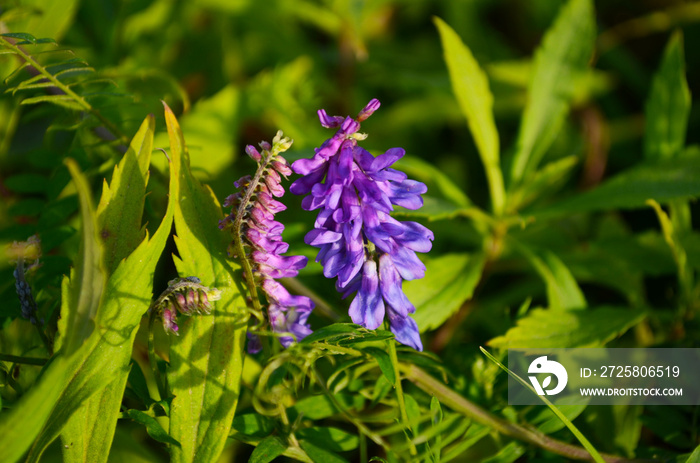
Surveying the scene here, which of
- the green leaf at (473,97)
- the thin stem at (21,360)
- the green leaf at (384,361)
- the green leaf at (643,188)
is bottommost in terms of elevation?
the thin stem at (21,360)

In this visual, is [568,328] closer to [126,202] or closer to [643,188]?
[643,188]

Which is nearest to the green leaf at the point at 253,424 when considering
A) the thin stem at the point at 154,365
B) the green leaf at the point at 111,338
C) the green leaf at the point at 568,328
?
the thin stem at the point at 154,365

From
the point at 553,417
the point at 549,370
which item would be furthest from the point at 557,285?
the point at 553,417

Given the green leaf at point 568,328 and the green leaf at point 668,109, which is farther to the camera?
the green leaf at point 668,109

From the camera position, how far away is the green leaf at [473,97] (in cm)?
197

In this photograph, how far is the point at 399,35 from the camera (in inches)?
137

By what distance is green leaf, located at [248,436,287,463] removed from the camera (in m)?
1.19

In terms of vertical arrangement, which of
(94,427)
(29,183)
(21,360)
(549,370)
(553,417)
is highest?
(29,183)

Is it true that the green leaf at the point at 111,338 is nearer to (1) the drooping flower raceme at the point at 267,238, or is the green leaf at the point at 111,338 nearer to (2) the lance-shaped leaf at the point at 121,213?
(2) the lance-shaped leaf at the point at 121,213

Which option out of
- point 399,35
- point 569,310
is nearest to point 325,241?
point 569,310

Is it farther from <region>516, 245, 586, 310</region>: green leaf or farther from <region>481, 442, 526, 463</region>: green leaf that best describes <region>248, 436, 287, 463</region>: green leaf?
<region>516, 245, 586, 310</region>: green leaf

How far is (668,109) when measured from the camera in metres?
2.12

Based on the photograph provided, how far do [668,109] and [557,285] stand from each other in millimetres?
930

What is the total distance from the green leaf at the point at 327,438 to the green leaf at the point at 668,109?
5.48ft
